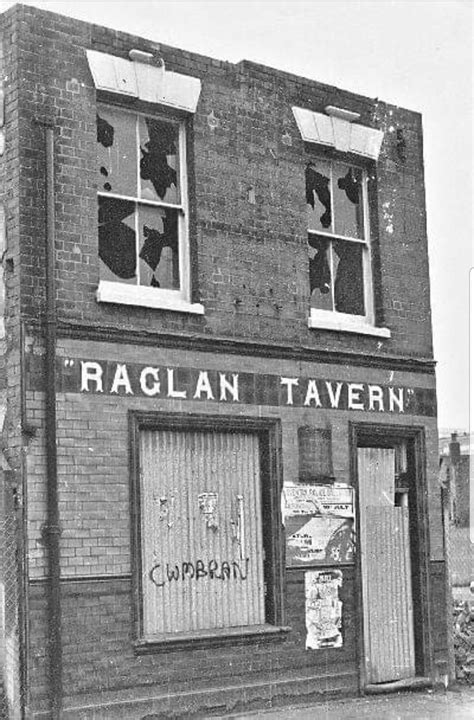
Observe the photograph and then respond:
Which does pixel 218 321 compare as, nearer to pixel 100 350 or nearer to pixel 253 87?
pixel 100 350

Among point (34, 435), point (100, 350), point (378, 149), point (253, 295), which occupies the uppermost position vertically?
point (378, 149)

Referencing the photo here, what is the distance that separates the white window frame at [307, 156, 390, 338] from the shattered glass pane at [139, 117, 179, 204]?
1878mm

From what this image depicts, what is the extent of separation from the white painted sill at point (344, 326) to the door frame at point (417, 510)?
1031 millimetres

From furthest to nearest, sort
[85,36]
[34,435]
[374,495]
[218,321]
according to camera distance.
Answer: [374,495] < [218,321] < [85,36] < [34,435]

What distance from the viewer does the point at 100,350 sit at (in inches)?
424

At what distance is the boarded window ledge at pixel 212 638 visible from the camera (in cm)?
1070

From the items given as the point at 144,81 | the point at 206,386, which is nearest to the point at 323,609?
the point at 206,386

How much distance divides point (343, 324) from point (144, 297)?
2649 millimetres

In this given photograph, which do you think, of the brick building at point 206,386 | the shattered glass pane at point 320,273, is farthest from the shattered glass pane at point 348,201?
the shattered glass pane at point 320,273

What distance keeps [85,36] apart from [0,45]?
81 cm

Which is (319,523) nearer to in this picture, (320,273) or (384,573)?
(384,573)

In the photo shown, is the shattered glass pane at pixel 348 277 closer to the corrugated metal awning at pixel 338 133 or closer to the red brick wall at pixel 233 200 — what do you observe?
the red brick wall at pixel 233 200

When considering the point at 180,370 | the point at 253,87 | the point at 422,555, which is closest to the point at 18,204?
the point at 180,370

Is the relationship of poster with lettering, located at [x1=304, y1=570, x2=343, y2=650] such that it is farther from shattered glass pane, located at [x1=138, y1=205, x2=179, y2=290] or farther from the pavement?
shattered glass pane, located at [x1=138, y1=205, x2=179, y2=290]
